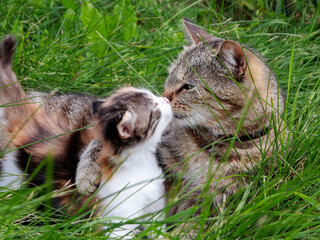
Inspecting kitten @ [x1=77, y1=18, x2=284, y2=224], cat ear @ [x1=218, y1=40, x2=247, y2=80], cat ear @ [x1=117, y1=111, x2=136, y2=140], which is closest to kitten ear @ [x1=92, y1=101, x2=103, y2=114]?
cat ear @ [x1=117, y1=111, x2=136, y2=140]

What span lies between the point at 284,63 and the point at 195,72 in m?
1.27

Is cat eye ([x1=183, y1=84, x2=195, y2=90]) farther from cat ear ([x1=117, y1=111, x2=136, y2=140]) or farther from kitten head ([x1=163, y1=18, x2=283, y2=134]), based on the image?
cat ear ([x1=117, y1=111, x2=136, y2=140])

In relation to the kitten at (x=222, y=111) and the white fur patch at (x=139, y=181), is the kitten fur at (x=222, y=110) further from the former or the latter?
the white fur patch at (x=139, y=181)

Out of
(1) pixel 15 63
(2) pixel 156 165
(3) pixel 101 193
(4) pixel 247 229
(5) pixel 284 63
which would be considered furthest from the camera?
(5) pixel 284 63

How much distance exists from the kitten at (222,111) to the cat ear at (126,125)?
0.75 feet

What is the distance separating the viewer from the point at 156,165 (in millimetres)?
2762

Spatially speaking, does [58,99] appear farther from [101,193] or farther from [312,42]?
[312,42]

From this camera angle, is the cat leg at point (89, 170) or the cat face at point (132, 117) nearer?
the cat leg at point (89, 170)

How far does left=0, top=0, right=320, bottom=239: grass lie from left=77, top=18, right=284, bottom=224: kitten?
140 millimetres

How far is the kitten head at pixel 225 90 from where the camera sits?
8.42 ft

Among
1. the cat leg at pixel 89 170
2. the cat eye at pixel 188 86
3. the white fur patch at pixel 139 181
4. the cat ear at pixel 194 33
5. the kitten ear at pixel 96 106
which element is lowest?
the white fur patch at pixel 139 181

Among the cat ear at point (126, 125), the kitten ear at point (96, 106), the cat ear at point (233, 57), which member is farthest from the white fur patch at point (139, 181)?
the cat ear at point (233, 57)

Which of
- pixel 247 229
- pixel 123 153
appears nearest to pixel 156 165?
pixel 123 153

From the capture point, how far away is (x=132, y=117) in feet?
8.38
